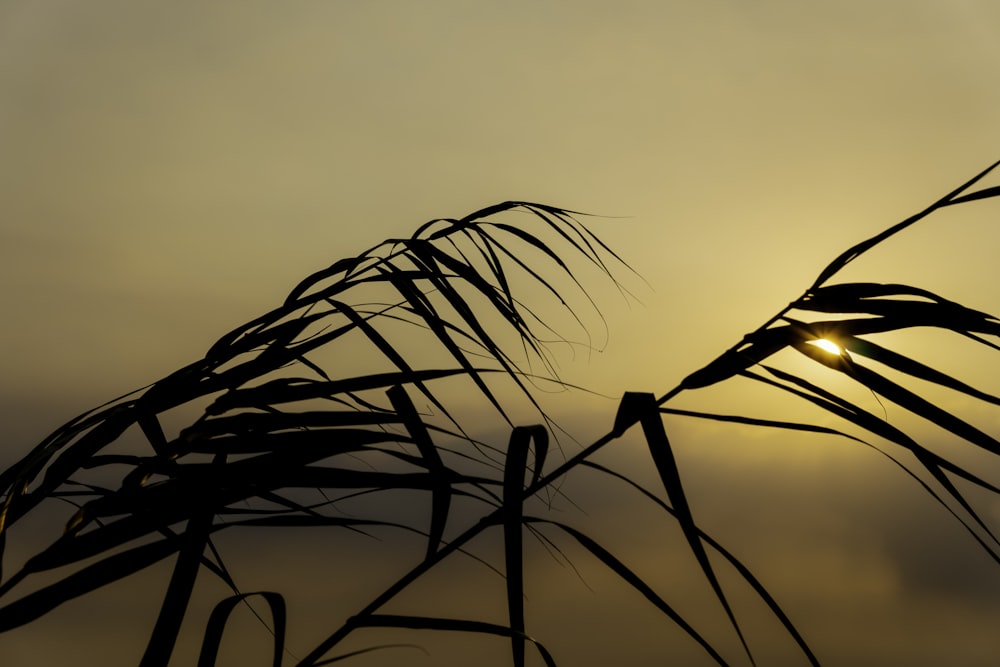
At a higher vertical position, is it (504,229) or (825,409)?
(504,229)

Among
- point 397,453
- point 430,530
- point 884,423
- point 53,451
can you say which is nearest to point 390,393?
point 397,453

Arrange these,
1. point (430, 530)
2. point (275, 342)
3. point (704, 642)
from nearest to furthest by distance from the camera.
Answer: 1. point (704, 642)
2. point (430, 530)
3. point (275, 342)

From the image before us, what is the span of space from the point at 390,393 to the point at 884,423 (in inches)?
23.7

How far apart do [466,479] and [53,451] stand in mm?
592

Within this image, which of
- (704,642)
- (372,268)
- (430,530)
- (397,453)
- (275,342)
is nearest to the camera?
(704,642)

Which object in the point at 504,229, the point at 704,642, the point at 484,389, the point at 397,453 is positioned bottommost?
the point at 704,642

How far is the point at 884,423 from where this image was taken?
1.10 metres

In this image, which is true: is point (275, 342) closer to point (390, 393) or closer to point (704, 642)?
point (390, 393)

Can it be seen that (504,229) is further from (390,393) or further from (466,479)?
(466,479)

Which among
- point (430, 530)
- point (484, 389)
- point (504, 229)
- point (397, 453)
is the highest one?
point (504, 229)

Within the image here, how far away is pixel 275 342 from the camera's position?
1382 mm

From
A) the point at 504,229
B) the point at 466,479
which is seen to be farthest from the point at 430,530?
the point at 504,229

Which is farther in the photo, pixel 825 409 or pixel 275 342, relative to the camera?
pixel 275 342

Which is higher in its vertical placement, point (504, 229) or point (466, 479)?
point (504, 229)
